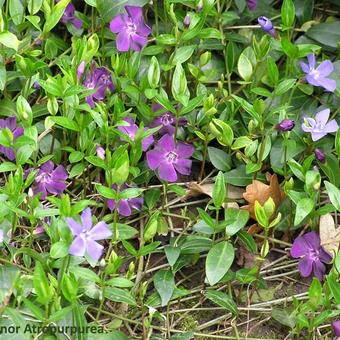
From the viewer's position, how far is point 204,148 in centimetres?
241

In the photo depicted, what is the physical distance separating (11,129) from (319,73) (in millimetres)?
981

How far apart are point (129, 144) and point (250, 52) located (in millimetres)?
571

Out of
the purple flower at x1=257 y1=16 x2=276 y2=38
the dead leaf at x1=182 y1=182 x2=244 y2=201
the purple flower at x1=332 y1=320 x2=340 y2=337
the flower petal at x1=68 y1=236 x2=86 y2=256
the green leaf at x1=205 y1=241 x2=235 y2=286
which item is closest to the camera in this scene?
the flower petal at x1=68 y1=236 x2=86 y2=256

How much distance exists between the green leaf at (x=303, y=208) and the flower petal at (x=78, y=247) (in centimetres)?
62

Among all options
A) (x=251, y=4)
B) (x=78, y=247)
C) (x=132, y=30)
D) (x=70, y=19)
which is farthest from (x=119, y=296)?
(x=251, y=4)

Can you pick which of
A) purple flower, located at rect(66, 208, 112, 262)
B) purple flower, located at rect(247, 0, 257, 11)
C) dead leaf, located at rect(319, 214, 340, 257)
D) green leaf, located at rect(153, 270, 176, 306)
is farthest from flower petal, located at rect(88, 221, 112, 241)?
purple flower, located at rect(247, 0, 257, 11)

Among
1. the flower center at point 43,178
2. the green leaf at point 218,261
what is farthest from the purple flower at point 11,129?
the green leaf at point 218,261

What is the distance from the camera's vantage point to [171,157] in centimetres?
234

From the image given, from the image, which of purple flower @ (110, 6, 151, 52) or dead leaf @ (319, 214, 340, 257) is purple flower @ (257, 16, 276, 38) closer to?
purple flower @ (110, 6, 151, 52)

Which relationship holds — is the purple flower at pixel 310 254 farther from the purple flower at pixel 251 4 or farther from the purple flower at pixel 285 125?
the purple flower at pixel 251 4

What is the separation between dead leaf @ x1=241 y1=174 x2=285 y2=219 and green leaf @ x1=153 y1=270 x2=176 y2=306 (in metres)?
0.32

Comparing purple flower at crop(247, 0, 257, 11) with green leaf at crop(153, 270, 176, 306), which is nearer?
green leaf at crop(153, 270, 176, 306)

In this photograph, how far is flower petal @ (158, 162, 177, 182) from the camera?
7.49 feet

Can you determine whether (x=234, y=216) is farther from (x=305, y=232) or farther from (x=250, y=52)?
(x=250, y=52)
